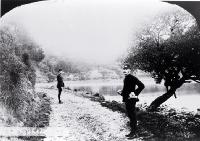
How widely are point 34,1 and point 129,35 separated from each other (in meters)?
0.97

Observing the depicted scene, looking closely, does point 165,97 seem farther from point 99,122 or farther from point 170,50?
point 99,122

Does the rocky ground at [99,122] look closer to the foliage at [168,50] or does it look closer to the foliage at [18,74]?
the foliage at [18,74]

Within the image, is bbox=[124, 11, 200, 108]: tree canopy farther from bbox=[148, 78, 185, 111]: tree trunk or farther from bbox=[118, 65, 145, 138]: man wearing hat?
bbox=[118, 65, 145, 138]: man wearing hat

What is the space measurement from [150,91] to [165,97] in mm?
180

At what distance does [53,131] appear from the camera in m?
4.95

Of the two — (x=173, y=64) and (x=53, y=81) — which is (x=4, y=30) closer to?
(x=53, y=81)

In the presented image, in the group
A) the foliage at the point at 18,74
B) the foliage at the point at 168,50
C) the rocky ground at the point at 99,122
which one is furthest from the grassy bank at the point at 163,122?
the foliage at the point at 18,74

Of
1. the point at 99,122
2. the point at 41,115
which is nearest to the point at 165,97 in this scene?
the point at 99,122

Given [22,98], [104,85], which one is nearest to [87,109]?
[104,85]

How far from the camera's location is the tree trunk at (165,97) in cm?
508

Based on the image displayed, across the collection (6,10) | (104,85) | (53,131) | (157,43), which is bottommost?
(53,131)

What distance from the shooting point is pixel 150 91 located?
5016 mm

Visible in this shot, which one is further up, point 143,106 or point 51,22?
point 51,22

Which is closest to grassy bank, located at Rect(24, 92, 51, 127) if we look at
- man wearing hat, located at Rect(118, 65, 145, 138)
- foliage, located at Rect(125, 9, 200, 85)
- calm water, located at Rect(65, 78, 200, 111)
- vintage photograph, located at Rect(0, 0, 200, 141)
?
vintage photograph, located at Rect(0, 0, 200, 141)
